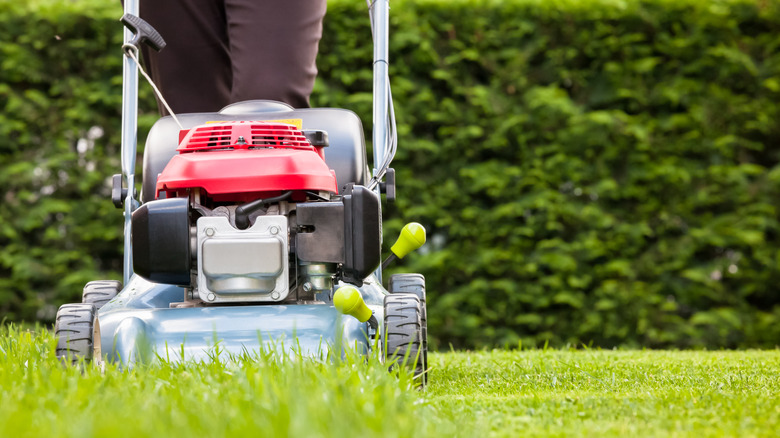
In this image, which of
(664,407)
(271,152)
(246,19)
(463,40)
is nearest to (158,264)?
(271,152)

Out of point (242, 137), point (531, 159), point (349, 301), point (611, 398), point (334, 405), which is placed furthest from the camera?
point (531, 159)

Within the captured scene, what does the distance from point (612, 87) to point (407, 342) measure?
10.5 feet

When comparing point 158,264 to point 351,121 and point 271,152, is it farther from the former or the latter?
point 351,121

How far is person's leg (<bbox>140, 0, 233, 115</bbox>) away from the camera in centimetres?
286

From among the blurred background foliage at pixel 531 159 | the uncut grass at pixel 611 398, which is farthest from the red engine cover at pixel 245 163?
the blurred background foliage at pixel 531 159

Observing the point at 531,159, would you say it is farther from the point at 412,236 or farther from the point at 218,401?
the point at 218,401

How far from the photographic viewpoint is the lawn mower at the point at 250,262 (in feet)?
6.72

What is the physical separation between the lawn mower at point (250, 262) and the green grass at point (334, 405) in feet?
0.37

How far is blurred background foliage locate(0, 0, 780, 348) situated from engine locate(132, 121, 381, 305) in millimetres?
2535

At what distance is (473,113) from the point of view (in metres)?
4.86

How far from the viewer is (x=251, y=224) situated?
2.17 m

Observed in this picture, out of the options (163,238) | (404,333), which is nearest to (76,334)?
(163,238)

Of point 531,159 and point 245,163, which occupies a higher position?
point 245,163

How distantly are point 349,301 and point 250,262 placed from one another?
0.25 m
